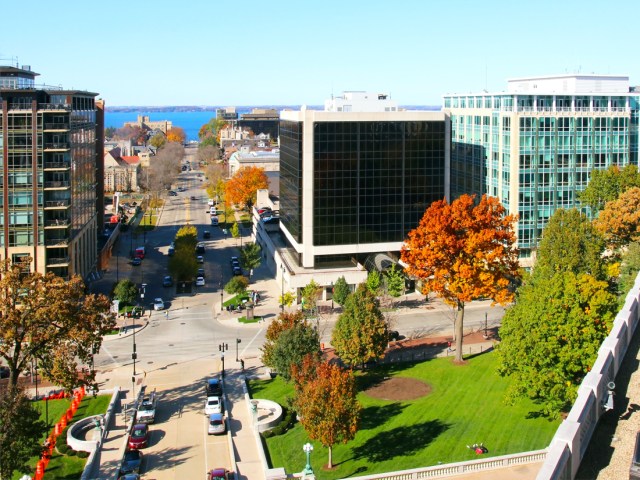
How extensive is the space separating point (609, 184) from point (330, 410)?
54464 mm

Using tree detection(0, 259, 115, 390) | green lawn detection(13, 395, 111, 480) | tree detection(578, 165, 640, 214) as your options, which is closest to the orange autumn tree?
tree detection(578, 165, 640, 214)

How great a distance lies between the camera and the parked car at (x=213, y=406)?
5634 centimetres

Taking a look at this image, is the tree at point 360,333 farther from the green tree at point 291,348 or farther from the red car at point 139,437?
the red car at point 139,437

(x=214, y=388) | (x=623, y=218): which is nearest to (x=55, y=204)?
(x=214, y=388)

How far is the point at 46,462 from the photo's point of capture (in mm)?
49344

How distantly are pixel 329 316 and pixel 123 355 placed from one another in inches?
890

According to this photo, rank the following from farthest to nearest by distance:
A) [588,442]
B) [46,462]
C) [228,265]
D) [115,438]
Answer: [228,265], [115,438], [46,462], [588,442]

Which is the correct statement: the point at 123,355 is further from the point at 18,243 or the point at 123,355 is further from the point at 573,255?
the point at 573,255

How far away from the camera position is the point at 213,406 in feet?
186

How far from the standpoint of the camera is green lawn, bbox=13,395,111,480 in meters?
48.2

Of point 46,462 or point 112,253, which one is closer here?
point 46,462

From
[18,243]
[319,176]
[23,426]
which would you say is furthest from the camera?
[319,176]

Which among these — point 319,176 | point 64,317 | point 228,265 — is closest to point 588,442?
point 64,317

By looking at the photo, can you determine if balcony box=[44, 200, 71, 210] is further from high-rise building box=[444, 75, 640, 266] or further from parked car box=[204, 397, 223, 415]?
high-rise building box=[444, 75, 640, 266]
